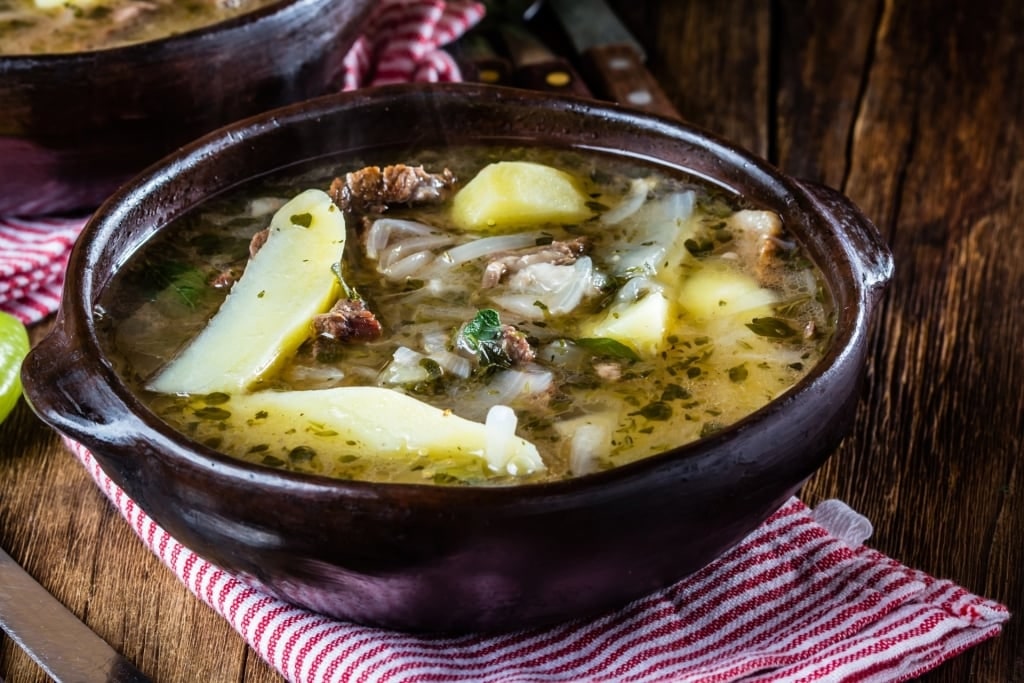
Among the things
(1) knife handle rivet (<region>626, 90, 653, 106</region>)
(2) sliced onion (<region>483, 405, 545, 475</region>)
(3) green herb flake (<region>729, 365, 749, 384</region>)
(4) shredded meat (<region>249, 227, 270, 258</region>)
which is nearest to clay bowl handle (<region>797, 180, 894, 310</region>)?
(3) green herb flake (<region>729, 365, 749, 384</region>)

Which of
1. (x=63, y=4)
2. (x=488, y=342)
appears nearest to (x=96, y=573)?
(x=488, y=342)

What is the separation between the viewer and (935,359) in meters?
3.42

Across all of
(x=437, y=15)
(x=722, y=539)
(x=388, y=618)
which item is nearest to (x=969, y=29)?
(x=437, y=15)

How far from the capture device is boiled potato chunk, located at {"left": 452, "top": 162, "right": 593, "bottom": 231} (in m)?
2.99

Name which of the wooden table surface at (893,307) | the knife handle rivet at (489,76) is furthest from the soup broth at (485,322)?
the knife handle rivet at (489,76)

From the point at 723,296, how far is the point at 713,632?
0.65 meters

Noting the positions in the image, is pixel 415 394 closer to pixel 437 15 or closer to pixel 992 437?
pixel 992 437

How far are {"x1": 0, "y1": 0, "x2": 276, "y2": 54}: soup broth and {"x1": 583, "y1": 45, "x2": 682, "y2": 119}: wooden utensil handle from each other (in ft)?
3.60

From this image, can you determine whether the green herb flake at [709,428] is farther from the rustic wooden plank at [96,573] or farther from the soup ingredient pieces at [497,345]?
the rustic wooden plank at [96,573]

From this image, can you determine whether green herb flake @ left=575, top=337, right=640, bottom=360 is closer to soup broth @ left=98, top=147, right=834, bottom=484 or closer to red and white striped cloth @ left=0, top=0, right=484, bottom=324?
soup broth @ left=98, top=147, right=834, bottom=484

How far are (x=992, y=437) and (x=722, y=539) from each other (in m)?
1.02

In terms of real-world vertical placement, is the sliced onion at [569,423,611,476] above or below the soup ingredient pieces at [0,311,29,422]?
above

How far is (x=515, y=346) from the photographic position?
2545 mm

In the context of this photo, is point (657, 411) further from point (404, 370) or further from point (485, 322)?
point (404, 370)
